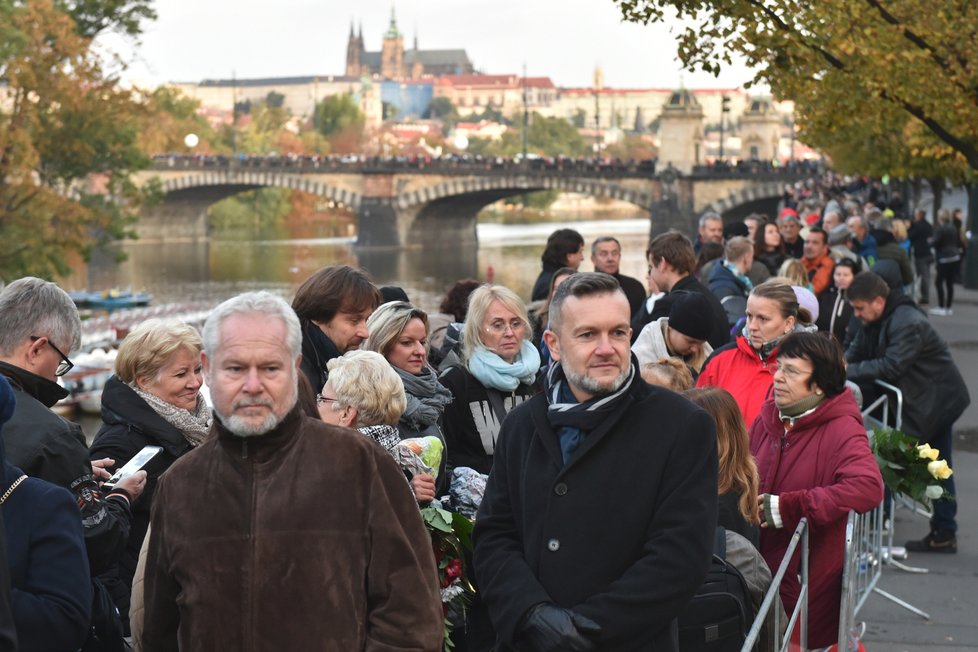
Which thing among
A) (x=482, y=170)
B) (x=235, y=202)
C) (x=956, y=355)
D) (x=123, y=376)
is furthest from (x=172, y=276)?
(x=123, y=376)

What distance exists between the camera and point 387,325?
14.3 ft

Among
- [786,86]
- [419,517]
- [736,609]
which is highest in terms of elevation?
[786,86]

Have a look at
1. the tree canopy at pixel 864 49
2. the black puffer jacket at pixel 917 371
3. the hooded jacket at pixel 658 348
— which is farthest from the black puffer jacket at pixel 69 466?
the tree canopy at pixel 864 49

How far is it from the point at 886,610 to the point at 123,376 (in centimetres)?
330

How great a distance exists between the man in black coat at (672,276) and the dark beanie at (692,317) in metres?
0.69

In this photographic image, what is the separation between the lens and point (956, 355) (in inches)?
516

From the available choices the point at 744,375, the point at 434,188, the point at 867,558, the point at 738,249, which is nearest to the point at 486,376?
the point at 744,375

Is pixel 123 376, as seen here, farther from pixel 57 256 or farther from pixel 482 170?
pixel 482 170

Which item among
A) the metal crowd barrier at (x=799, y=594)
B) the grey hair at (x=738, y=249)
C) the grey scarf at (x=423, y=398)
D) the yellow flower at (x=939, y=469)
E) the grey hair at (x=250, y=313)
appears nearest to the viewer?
the grey hair at (x=250, y=313)

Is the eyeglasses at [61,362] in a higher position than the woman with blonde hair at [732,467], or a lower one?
higher

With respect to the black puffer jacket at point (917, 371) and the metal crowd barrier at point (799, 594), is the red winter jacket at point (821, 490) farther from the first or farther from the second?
the black puffer jacket at point (917, 371)

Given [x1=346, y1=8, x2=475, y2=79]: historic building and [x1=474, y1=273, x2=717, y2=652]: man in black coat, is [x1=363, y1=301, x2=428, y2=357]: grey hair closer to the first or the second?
[x1=474, y1=273, x2=717, y2=652]: man in black coat

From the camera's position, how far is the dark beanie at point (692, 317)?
5.49 meters

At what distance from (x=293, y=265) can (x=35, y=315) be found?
44.6 metres
